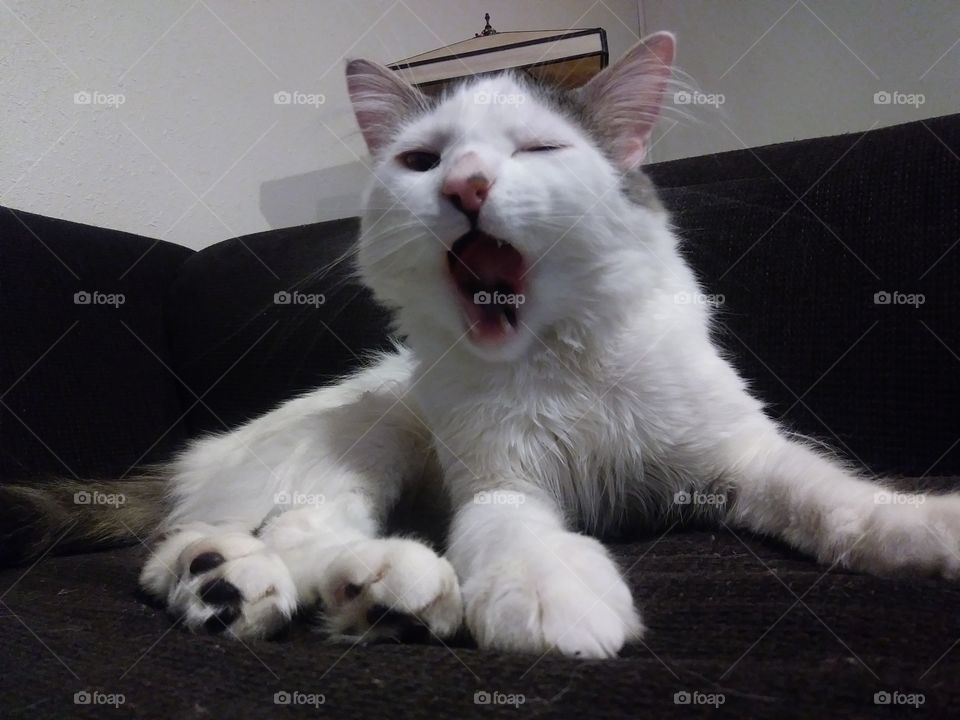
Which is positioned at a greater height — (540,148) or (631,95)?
(631,95)

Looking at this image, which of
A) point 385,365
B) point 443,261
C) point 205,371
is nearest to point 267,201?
point 205,371

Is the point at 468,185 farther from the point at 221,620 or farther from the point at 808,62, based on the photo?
the point at 808,62

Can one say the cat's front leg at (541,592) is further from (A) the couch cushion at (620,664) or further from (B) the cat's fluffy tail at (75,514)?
(B) the cat's fluffy tail at (75,514)

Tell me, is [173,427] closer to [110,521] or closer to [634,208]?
[110,521]

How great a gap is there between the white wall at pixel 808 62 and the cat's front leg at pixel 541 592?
160cm

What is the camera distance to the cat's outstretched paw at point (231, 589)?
0.77m

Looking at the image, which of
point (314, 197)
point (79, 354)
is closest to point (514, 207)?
point (79, 354)

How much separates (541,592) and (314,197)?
6.30 feet

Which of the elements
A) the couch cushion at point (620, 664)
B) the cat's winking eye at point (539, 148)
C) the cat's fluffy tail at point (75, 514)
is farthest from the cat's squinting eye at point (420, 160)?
the cat's fluffy tail at point (75, 514)

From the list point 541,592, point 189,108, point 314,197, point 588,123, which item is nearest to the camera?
point 541,592

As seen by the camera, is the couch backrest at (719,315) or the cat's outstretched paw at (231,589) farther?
the couch backrest at (719,315)

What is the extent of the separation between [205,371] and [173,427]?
0.67 ft

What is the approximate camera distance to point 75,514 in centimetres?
126

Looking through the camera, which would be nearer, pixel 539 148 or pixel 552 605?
pixel 552 605
